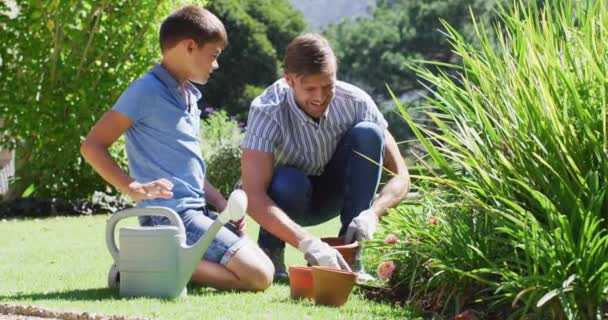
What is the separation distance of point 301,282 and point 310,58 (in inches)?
36.7

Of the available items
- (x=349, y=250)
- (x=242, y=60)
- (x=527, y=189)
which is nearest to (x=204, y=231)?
(x=349, y=250)

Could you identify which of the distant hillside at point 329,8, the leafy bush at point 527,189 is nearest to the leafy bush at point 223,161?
the leafy bush at point 527,189

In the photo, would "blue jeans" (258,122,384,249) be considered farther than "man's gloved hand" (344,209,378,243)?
Yes

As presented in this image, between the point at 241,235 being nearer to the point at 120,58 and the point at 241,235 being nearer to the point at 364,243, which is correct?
the point at 364,243

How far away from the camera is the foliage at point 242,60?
69.9ft

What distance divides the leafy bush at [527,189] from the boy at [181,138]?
735 mm

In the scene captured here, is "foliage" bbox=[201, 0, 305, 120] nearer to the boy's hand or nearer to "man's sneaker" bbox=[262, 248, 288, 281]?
"man's sneaker" bbox=[262, 248, 288, 281]

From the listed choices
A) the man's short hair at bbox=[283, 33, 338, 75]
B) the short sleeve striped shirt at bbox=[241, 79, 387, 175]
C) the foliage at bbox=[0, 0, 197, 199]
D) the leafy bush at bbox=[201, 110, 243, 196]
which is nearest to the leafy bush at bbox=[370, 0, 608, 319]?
the man's short hair at bbox=[283, 33, 338, 75]

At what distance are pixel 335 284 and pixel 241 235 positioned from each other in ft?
2.87

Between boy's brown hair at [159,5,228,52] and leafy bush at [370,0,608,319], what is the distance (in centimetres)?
99

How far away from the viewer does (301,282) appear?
3658 millimetres

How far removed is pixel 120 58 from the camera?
9297 mm

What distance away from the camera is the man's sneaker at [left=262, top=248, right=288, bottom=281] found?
451cm

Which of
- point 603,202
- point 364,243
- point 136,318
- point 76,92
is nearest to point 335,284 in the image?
point 364,243
